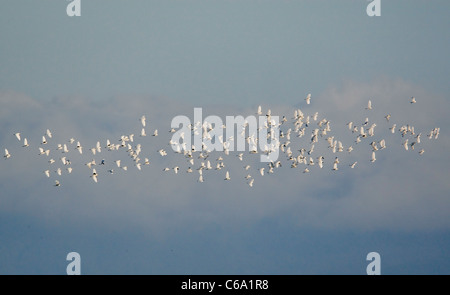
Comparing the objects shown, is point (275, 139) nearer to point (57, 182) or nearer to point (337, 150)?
point (337, 150)

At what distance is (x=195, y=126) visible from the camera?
114500mm
